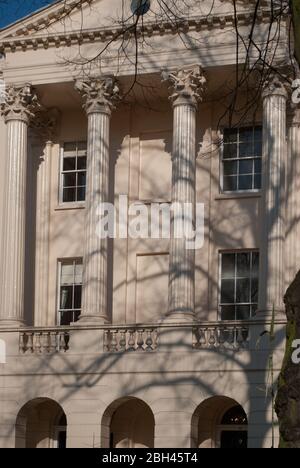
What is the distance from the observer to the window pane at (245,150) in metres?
35.7

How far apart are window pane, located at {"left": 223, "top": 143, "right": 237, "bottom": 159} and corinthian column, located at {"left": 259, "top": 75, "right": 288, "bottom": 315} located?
224 cm

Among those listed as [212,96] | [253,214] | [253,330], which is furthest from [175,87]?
[253,330]

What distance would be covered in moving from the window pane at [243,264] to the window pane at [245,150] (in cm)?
266

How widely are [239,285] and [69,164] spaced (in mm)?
6249

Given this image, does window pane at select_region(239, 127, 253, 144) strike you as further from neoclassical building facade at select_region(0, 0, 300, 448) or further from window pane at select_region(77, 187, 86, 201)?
window pane at select_region(77, 187, 86, 201)

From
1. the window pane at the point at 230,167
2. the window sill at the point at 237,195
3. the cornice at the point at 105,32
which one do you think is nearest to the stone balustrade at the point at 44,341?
the window sill at the point at 237,195

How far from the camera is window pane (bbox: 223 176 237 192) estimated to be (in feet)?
118

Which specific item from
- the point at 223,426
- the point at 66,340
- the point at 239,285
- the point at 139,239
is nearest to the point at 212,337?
the point at 239,285

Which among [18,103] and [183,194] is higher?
[18,103]

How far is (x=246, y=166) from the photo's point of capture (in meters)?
35.7

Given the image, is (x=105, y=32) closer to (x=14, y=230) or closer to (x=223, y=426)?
(x=14, y=230)

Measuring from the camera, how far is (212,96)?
35.8 meters

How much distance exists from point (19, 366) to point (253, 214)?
24.4 ft

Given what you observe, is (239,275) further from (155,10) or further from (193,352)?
(155,10)
